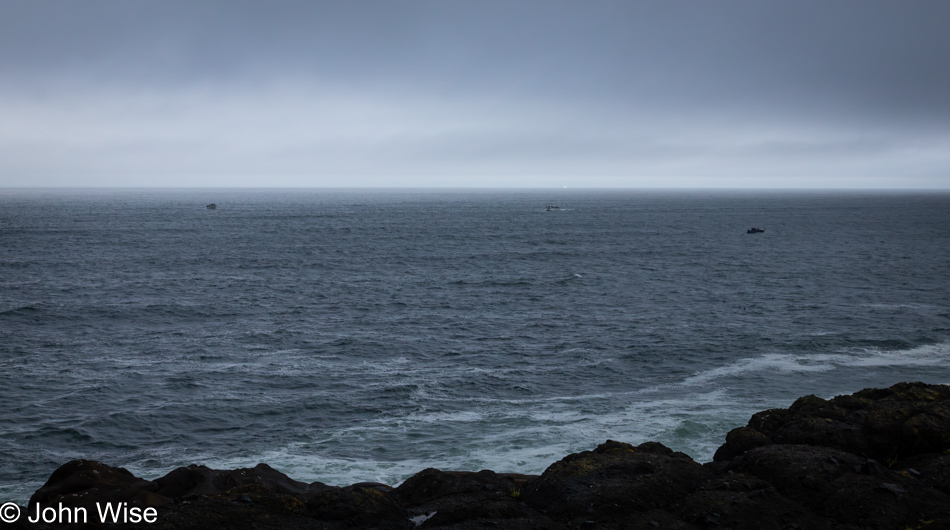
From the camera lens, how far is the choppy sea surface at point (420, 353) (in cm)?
2622

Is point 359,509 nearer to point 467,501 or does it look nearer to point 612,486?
point 467,501

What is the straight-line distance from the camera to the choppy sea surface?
26.2 metres

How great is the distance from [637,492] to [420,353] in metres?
25.9

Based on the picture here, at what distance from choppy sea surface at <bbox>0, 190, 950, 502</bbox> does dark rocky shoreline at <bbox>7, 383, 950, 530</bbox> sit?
6.25 meters

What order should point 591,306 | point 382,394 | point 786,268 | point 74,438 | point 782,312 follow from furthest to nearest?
point 786,268 < point 591,306 < point 782,312 < point 382,394 < point 74,438

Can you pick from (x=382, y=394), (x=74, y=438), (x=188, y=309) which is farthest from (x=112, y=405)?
(x=188, y=309)

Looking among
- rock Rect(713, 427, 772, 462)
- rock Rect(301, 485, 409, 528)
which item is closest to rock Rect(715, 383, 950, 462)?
rock Rect(713, 427, 772, 462)

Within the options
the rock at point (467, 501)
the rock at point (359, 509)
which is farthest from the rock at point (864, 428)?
the rock at point (359, 509)

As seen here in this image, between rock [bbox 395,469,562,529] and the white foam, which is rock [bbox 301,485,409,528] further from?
the white foam

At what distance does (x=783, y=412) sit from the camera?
2086cm

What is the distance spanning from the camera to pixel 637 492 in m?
15.1

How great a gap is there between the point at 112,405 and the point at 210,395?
4185 millimetres

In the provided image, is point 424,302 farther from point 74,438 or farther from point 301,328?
point 74,438

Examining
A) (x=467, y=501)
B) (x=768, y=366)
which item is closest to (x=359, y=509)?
(x=467, y=501)
